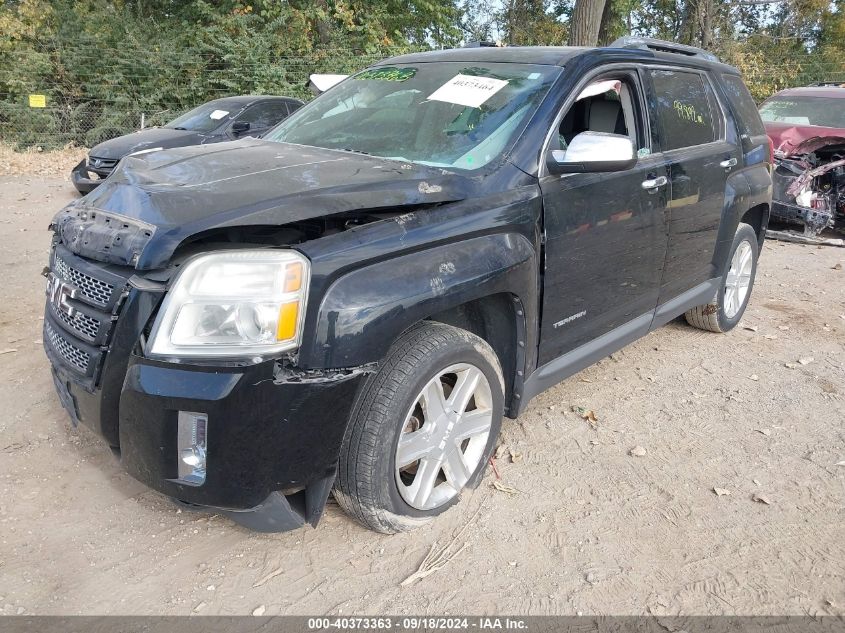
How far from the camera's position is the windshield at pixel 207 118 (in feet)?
33.5

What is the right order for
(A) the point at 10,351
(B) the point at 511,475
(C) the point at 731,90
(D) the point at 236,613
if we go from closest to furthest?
1. (D) the point at 236,613
2. (B) the point at 511,475
3. (A) the point at 10,351
4. (C) the point at 731,90

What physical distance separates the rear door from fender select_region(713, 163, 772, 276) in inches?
2.7

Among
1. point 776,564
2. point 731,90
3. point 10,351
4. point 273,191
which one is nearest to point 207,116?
point 10,351

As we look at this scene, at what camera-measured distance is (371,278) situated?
2.35 metres

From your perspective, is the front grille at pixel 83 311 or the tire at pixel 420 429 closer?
the front grille at pixel 83 311

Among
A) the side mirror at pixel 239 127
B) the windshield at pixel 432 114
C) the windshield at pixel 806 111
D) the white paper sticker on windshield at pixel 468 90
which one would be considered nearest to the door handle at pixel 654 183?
the windshield at pixel 432 114

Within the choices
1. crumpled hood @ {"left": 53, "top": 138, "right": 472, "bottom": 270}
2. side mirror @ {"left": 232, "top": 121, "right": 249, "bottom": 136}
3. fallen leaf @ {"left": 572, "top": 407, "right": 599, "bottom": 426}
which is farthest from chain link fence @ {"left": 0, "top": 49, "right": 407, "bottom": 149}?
crumpled hood @ {"left": 53, "top": 138, "right": 472, "bottom": 270}

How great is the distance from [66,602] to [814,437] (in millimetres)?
3641

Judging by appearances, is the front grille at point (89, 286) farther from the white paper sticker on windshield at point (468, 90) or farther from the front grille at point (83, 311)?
the white paper sticker on windshield at point (468, 90)

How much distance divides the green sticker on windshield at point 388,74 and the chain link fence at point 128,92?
12.8 m

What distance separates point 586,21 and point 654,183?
8.86m

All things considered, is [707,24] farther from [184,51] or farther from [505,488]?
[505,488]

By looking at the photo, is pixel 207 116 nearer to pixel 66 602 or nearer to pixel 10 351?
pixel 10 351

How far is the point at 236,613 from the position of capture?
2.38 metres
